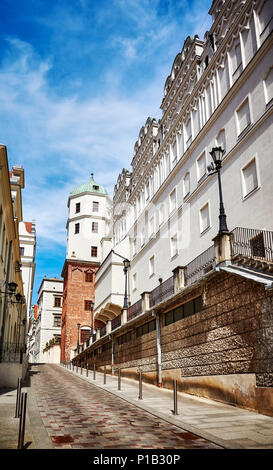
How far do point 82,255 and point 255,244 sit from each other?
126 feet

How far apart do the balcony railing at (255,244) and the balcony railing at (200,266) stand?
1045 mm

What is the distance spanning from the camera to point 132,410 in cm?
1088

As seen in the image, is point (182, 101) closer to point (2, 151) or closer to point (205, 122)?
point (205, 122)

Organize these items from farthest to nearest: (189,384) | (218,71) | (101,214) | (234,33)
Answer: (101,214) → (218,71) → (234,33) → (189,384)

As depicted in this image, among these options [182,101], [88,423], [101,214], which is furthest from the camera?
[101,214]

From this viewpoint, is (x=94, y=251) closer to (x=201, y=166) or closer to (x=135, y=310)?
(x=135, y=310)

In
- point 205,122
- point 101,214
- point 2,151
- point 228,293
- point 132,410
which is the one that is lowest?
point 132,410

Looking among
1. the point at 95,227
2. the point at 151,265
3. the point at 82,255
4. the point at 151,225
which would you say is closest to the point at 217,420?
the point at 151,265

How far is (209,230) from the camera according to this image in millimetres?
20062

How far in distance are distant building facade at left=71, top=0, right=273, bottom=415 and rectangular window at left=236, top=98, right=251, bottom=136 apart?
58 mm

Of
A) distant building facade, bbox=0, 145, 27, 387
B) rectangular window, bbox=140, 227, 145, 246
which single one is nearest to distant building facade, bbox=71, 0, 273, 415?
rectangular window, bbox=140, 227, 145, 246

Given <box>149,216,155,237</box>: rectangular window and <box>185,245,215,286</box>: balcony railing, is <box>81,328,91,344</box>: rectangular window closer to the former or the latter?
<box>149,216,155,237</box>: rectangular window

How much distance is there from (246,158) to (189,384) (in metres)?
9.61
